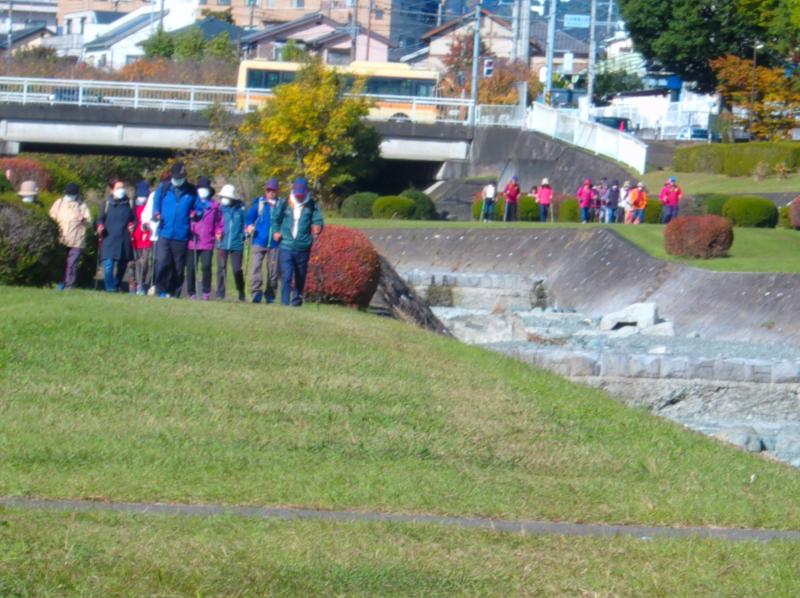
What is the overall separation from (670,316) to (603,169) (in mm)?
22879

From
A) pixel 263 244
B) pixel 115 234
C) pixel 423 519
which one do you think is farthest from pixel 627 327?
pixel 423 519

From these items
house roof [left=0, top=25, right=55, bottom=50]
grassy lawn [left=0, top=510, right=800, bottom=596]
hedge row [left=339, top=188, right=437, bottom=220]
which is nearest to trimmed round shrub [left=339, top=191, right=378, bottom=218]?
hedge row [left=339, top=188, right=437, bottom=220]

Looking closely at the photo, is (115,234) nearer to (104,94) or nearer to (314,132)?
(314,132)

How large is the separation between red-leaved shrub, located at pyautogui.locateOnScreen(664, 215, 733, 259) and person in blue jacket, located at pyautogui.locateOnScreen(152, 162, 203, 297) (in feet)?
54.6

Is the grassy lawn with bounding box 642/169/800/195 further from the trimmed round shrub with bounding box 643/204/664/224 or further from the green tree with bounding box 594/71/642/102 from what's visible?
the green tree with bounding box 594/71/642/102

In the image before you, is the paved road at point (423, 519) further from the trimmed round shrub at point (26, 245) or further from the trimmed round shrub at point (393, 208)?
the trimmed round shrub at point (393, 208)

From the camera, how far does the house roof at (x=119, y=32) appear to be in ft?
352

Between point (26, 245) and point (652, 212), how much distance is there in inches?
1235

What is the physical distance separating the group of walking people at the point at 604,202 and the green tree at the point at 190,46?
49968mm

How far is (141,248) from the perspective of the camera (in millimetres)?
20797

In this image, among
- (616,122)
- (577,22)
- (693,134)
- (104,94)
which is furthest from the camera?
(577,22)

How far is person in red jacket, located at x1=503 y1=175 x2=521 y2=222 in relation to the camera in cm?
4640

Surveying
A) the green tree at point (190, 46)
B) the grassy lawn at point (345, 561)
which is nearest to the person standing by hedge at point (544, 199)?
the grassy lawn at point (345, 561)

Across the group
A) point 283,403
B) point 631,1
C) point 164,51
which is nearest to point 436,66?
point 164,51
